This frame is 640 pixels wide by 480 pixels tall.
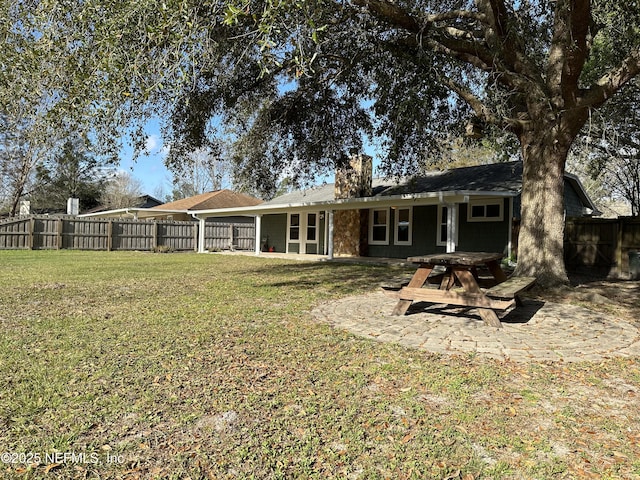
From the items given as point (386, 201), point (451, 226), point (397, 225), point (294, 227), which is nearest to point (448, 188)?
point (397, 225)

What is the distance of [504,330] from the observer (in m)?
5.02

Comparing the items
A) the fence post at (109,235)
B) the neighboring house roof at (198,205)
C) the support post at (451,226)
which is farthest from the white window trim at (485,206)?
the fence post at (109,235)

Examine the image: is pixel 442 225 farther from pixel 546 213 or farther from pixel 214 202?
pixel 214 202

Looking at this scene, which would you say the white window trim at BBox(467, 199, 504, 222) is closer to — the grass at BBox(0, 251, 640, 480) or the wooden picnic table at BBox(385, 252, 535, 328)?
the wooden picnic table at BBox(385, 252, 535, 328)

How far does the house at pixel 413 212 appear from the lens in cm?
1268

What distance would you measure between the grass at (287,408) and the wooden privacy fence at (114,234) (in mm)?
18117

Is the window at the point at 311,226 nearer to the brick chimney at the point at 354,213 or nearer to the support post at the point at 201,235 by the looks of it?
the brick chimney at the point at 354,213

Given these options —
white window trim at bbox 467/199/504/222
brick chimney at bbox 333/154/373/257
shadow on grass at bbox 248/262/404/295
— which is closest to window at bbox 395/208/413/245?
brick chimney at bbox 333/154/373/257

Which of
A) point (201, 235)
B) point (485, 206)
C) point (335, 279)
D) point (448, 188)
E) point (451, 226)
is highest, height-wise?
point (448, 188)

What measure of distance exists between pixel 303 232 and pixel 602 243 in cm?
1168

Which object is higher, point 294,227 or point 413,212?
point 413,212

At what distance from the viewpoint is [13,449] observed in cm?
228

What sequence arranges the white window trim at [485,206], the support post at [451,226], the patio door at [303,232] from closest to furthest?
1. the support post at [451,226]
2. the white window trim at [485,206]
3. the patio door at [303,232]

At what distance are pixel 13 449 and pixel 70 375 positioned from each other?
1124mm
